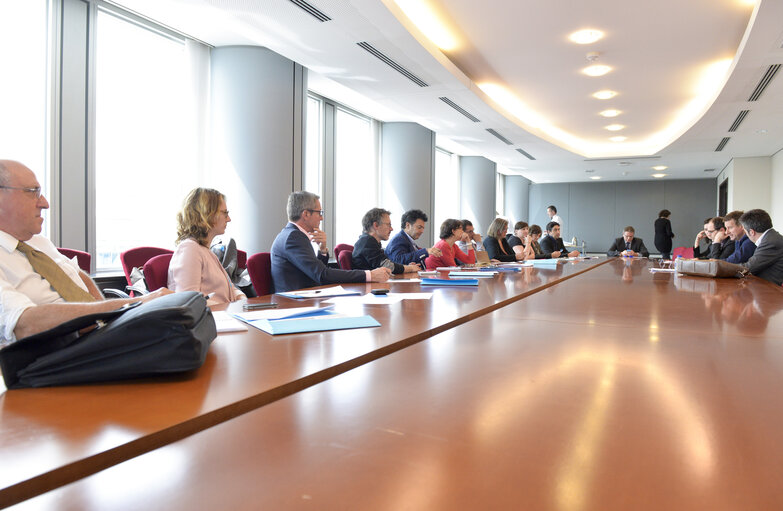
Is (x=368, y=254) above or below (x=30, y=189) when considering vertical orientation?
below

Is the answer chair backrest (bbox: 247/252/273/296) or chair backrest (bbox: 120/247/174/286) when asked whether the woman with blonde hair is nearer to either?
chair backrest (bbox: 247/252/273/296)

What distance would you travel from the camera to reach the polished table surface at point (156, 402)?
59cm

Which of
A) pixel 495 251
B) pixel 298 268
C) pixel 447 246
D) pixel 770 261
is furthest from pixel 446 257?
pixel 770 261

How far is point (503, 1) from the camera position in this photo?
187 inches

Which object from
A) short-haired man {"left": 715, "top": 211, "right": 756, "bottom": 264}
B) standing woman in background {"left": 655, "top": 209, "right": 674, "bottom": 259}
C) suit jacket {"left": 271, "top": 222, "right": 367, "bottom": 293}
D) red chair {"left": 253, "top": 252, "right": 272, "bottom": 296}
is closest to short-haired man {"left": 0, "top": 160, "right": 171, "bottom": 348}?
suit jacket {"left": 271, "top": 222, "right": 367, "bottom": 293}

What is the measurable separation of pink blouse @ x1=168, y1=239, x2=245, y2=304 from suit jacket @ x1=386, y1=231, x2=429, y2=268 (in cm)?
251

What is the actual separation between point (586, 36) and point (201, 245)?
15.7 feet

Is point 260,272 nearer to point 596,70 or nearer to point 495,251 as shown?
point 495,251

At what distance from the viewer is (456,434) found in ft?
2.22

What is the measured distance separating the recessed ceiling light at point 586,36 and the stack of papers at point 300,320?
4.94 meters

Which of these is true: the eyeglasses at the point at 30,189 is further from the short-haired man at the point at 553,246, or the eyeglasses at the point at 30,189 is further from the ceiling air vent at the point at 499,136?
the ceiling air vent at the point at 499,136

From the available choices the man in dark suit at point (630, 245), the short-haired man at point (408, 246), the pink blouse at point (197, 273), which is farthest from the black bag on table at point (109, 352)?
the man in dark suit at point (630, 245)

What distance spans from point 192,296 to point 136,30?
5.02m

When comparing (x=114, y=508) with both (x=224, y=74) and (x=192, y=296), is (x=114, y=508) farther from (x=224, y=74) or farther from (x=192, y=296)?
(x=224, y=74)
